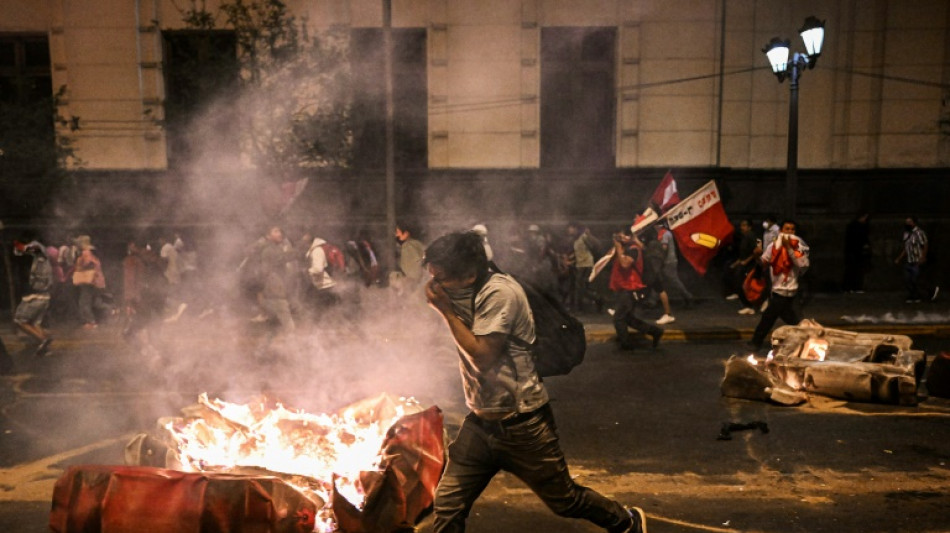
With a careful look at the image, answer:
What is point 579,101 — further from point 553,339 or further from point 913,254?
point 553,339

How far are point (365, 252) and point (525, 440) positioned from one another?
9912 mm

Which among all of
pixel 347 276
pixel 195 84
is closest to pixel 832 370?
pixel 347 276

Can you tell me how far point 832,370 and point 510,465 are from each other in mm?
4637

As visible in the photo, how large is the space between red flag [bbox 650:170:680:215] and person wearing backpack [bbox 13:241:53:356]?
908cm

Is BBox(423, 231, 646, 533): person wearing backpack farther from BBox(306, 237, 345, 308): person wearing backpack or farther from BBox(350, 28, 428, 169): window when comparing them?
BBox(350, 28, 428, 169): window

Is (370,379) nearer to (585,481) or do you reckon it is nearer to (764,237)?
(585,481)

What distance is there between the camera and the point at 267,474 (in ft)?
14.9

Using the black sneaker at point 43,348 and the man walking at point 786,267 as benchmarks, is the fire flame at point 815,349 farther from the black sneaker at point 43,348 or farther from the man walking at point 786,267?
the black sneaker at point 43,348

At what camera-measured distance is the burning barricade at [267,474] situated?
405 cm

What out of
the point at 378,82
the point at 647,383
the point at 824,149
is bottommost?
the point at 647,383

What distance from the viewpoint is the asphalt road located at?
4895 millimetres

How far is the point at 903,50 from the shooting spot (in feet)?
49.6

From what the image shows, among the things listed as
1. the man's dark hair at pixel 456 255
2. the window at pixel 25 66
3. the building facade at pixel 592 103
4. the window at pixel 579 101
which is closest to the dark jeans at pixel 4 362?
the building facade at pixel 592 103

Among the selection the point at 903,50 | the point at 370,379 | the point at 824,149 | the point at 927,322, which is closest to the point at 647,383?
the point at 370,379
